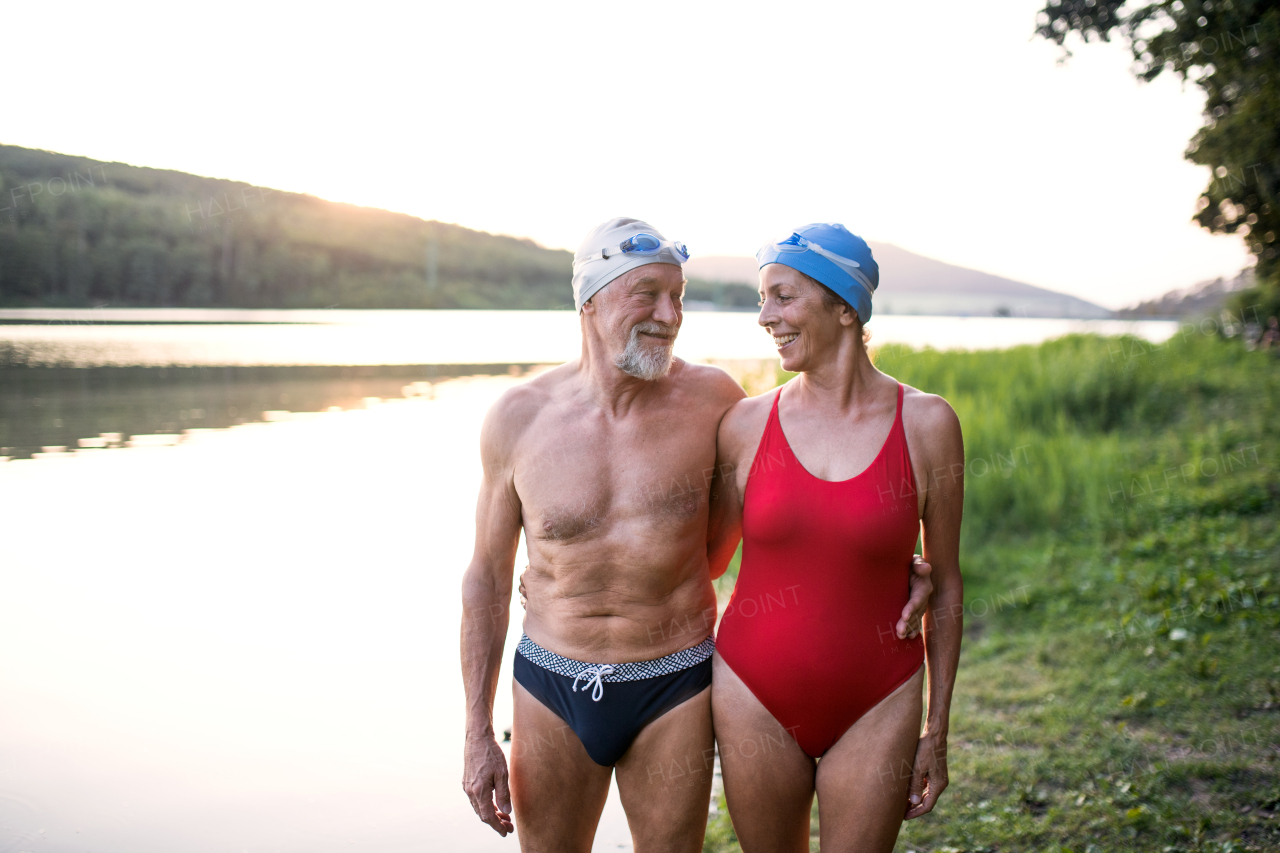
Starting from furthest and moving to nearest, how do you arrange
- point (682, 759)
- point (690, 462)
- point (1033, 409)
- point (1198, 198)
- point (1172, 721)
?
1. point (1033, 409)
2. point (1198, 198)
3. point (1172, 721)
4. point (690, 462)
5. point (682, 759)

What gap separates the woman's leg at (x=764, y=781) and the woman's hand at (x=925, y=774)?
0.96ft

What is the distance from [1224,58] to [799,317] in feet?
15.1

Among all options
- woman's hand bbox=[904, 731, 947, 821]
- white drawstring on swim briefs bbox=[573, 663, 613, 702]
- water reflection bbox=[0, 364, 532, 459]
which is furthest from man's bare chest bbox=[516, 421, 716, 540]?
water reflection bbox=[0, 364, 532, 459]

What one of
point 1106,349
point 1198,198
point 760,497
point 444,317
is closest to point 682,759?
point 760,497

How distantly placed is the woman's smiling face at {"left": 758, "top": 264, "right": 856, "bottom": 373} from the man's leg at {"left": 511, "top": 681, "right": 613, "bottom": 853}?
4.69ft

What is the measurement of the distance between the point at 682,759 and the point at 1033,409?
12.3 metres

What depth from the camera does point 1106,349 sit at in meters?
15.8

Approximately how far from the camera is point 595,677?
110 inches

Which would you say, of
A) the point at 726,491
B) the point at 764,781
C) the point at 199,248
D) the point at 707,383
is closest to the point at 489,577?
the point at 726,491

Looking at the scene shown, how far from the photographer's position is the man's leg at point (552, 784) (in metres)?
2.83

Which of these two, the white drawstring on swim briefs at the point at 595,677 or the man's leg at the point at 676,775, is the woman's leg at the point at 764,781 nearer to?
the man's leg at the point at 676,775

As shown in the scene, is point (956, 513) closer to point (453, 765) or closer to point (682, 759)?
point (682, 759)

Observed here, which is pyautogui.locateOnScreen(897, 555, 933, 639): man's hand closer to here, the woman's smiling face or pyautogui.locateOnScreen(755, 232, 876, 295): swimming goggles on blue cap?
the woman's smiling face

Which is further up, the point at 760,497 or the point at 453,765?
the point at 760,497
